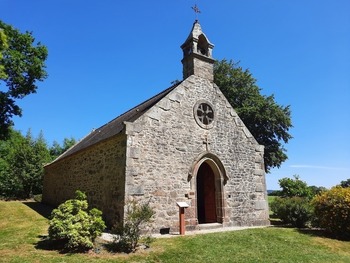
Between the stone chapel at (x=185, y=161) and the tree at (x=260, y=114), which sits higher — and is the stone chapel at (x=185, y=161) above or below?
below

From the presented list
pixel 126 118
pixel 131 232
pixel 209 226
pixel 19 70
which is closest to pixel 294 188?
pixel 209 226

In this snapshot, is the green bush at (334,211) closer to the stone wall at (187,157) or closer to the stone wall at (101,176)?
the stone wall at (187,157)

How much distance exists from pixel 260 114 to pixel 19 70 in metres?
18.8

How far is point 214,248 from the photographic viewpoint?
28.4 ft

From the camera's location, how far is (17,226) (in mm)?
11570

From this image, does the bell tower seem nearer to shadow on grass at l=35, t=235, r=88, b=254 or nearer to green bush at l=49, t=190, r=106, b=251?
green bush at l=49, t=190, r=106, b=251

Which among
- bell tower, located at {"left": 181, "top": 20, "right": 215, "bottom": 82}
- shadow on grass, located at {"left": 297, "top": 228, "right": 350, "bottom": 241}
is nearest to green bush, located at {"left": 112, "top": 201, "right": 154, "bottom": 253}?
shadow on grass, located at {"left": 297, "top": 228, "right": 350, "bottom": 241}

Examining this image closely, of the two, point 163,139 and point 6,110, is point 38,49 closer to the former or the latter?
point 6,110

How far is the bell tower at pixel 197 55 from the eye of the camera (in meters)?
14.2

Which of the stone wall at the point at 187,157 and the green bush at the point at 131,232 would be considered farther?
the stone wall at the point at 187,157

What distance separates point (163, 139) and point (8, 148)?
34.9 m

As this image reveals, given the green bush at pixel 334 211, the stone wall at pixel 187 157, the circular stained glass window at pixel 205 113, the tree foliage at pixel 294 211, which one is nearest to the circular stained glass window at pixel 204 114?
the circular stained glass window at pixel 205 113

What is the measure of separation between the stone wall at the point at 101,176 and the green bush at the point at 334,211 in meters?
8.88

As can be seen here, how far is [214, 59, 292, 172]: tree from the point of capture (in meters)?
24.0
